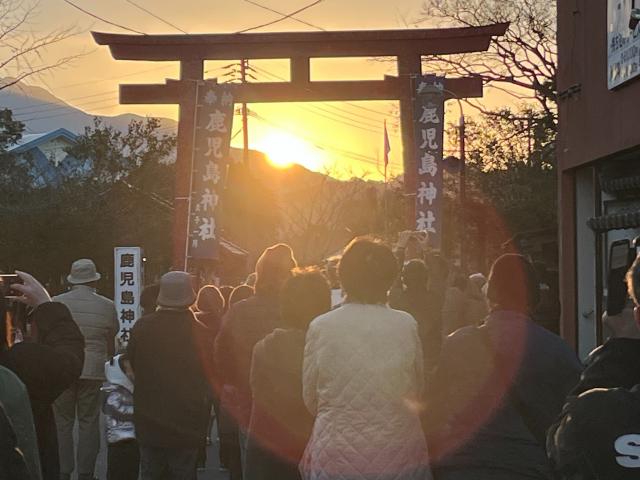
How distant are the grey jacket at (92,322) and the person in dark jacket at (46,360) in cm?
410

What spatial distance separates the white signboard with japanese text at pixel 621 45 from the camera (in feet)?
32.3

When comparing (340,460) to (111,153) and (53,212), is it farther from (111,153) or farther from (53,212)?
(111,153)

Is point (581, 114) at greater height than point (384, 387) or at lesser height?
greater

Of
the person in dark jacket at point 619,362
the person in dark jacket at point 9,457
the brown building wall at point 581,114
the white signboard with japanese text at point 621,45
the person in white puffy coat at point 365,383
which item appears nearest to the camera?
the person in dark jacket at point 619,362

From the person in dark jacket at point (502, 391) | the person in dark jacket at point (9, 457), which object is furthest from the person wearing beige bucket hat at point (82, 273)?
the person in dark jacket at point (9, 457)

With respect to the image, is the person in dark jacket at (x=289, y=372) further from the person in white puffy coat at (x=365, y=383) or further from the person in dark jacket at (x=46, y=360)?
the person in dark jacket at (x=46, y=360)

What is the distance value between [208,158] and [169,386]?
41.3ft

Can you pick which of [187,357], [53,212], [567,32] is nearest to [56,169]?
[53,212]

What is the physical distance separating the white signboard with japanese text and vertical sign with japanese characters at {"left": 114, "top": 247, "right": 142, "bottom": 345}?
1102 centimetres

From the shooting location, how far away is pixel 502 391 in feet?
15.7

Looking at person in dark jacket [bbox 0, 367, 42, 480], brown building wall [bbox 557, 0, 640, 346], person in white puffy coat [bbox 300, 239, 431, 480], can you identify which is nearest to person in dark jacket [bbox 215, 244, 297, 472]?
person in white puffy coat [bbox 300, 239, 431, 480]

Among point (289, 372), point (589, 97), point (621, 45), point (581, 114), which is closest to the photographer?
point (289, 372)

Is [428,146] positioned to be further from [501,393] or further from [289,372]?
[501,393]

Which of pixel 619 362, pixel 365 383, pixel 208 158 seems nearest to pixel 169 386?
pixel 365 383
